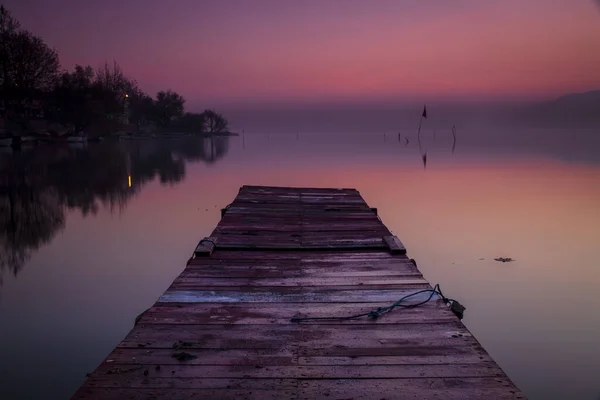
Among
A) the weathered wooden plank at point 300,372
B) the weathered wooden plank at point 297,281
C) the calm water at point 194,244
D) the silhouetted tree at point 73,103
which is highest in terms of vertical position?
the silhouetted tree at point 73,103

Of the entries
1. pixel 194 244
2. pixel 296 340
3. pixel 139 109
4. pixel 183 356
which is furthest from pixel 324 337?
pixel 139 109

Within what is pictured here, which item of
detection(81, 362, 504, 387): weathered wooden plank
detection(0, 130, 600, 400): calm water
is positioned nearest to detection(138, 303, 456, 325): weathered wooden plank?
detection(81, 362, 504, 387): weathered wooden plank

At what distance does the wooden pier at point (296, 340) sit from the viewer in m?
2.98

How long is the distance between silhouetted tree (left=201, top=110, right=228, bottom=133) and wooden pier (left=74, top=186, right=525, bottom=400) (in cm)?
13043

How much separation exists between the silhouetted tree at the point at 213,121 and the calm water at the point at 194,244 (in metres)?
115

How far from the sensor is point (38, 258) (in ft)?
32.3

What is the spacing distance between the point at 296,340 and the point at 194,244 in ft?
27.2

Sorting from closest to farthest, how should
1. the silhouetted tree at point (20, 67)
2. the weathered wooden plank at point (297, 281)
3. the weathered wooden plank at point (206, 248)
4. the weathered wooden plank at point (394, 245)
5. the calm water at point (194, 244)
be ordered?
1. the weathered wooden plank at point (297, 281)
2. the calm water at point (194, 244)
3. the weathered wooden plank at point (206, 248)
4. the weathered wooden plank at point (394, 245)
5. the silhouetted tree at point (20, 67)

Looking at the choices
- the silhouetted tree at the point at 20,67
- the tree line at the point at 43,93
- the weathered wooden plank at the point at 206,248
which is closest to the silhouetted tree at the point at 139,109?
the tree line at the point at 43,93

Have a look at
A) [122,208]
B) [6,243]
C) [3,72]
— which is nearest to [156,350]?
[6,243]

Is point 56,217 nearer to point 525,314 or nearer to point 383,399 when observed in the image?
point 525,314

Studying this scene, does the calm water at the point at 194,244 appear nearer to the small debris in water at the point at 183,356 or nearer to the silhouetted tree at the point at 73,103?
the small debris in water at the point at 183,356

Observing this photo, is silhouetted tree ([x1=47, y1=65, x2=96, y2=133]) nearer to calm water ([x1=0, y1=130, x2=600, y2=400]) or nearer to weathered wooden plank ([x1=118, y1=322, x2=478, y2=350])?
calm water ([x1=0, y1=130, x2=600, y2=400])

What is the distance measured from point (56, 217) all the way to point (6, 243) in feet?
11.9
